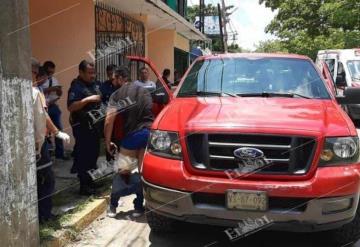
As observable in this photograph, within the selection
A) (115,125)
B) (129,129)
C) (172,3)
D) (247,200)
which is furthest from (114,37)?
(172,3)

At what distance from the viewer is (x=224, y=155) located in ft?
12.6

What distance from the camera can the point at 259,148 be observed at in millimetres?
3799

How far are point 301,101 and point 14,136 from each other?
2614 millimetres

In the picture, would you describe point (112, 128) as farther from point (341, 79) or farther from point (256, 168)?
point (341, 79)

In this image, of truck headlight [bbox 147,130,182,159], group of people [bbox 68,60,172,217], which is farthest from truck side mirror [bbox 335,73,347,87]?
truck headlight [bbox 147,130,182,159]

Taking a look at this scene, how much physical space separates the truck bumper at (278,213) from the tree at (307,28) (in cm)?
2099

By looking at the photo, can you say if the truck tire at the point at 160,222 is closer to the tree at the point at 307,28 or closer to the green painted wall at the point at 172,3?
the green painted wall at the point at 172,3

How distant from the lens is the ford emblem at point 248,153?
3.77 m

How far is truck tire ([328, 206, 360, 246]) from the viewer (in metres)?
4.22

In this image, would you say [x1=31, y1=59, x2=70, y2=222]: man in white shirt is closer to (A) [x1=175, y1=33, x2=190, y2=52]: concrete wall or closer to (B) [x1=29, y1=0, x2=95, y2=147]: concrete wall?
(B) [x1=29, y1=0, x2=95, y2=147]: concrete wall

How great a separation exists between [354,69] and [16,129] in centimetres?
1198

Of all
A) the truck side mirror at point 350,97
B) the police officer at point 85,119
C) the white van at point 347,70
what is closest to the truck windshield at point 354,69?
the white van at point 347,70

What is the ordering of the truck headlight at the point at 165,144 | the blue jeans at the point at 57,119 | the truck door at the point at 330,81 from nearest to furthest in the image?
the truck headlight at the point at 165,144 → the truck door at the point at 330,81 → the blue jeans at the point at 57,119

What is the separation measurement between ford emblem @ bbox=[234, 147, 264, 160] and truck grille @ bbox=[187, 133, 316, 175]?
0.03m
